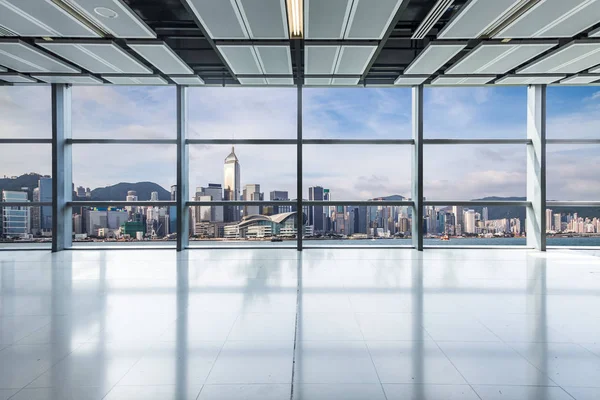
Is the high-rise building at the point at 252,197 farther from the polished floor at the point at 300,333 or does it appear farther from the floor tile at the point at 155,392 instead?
the floor tile at the point at 155,392

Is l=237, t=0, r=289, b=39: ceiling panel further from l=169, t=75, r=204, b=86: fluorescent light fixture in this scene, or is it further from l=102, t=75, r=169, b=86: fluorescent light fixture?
l=102, t=75, r=169, b=86: fluorescent light fixture

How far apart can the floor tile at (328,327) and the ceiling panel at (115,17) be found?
477 centimetres

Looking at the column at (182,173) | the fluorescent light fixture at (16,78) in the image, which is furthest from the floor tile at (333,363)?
the fluorescent light fixture at (16,78)

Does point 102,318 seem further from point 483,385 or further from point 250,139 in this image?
point 250,139

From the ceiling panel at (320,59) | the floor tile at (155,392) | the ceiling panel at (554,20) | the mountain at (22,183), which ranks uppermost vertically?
the ceiling panel at (320,59)

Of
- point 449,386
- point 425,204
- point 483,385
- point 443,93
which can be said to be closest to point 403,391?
point 449,386

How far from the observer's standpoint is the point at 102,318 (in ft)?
11.9

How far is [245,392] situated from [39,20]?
593 centimetres

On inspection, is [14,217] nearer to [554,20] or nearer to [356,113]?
[356,113]

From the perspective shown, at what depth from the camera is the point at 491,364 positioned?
259cm

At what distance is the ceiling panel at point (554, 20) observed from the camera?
4.50 m

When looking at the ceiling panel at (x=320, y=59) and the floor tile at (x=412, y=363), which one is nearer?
the floor tile at (x=412, y=363)

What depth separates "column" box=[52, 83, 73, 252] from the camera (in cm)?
832

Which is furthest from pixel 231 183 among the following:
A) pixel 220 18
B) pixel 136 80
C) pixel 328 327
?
pixel 328 327
